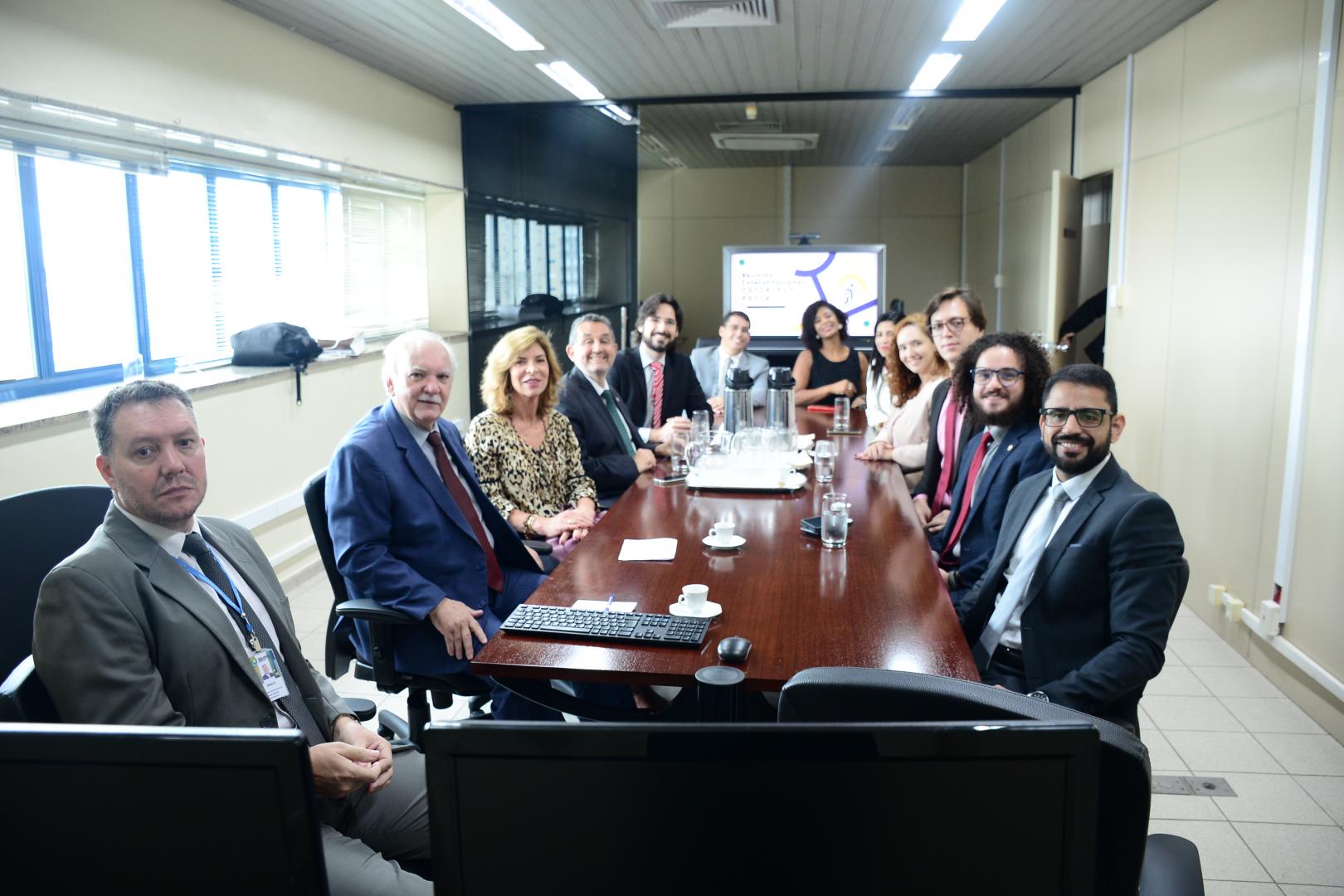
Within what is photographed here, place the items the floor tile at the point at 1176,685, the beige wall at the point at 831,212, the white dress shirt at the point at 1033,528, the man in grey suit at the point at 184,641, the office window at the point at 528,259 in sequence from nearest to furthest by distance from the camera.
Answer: the man in grey suit at the point at 184,641 < the white dress shirt at the point at 1033,528 < the floor tile at the point at 1176,685 < the office window at the point at 528,259 < the beige wall at the point at 831,212

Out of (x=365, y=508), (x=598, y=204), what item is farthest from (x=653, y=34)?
(x=365, y=508)

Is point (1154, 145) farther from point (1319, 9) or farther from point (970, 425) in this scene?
point (970, 425)

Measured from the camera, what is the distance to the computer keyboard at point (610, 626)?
1979 millimetres

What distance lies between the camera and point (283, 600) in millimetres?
1987

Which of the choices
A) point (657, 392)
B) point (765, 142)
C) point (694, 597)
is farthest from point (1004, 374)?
point (765, 142)

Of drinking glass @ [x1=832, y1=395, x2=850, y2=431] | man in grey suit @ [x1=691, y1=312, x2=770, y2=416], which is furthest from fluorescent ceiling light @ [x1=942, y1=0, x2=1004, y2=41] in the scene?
drinking glass @ [x1=832, y1=395, x2=850, y2=431]

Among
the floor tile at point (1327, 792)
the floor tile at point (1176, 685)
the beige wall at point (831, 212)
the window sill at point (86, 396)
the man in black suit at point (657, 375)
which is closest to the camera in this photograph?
the floor tile at point (1327, 792)

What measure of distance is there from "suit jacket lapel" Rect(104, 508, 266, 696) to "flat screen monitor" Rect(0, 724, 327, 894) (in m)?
0.80

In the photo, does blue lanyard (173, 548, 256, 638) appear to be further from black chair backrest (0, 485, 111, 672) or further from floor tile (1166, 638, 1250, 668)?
floor tile (1166, 638, 1250, 668)

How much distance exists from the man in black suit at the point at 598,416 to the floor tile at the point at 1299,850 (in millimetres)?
2305

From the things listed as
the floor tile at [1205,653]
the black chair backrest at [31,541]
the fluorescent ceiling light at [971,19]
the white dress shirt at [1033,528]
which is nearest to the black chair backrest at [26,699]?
the black chair backrest at [31,541]

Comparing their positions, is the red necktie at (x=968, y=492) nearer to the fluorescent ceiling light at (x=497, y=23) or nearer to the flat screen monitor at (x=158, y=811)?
the flat screen monitor at (x=158, y=811)

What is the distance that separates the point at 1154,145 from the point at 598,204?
13.3 ft

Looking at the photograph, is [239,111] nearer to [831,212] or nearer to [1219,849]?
[1219,849]
